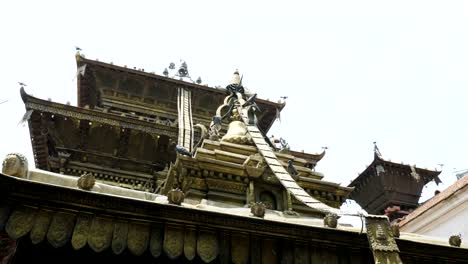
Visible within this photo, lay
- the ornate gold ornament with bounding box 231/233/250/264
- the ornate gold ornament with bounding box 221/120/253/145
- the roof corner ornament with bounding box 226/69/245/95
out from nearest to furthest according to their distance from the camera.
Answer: the ornate gold ornament with bounding box 231/233/250/264 < the ornate gold ornament with bounding box 221/120/253/145 < the roof corner ornament with bounding box 226/69/245/95

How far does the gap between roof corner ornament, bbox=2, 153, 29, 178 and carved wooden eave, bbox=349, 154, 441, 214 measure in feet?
60.1

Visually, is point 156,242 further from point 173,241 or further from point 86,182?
point 86,182

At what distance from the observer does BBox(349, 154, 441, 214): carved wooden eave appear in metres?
20.1

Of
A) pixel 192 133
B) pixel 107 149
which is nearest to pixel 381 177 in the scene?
pixel 192 133

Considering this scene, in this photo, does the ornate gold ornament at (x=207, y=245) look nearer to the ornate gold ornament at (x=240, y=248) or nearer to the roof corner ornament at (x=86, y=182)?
the ornate gold ornament at (x=240, y=248)

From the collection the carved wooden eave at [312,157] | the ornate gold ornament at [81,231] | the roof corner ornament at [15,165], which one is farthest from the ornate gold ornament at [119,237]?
the carved wooden eave at [312,157]

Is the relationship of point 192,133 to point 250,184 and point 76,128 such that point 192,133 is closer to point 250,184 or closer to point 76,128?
point 76,128

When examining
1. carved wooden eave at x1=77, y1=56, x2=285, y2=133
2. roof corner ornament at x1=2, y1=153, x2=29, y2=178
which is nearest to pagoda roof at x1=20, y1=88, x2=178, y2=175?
carved wooden eave at x1=77, y1=56, x2=285, y2=133

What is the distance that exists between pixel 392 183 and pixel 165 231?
18.2 m

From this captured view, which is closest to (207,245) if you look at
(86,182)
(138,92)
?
(86,182)

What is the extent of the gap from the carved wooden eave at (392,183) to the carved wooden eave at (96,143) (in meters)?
10.9

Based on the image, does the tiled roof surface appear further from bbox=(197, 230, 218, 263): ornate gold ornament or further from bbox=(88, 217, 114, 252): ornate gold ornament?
bbox=(88, 217, 114, 252): ornate gold ornament

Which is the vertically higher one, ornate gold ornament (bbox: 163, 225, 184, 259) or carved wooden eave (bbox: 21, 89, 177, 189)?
carved wooden eave (bbox: 21, 89, 177, 189)

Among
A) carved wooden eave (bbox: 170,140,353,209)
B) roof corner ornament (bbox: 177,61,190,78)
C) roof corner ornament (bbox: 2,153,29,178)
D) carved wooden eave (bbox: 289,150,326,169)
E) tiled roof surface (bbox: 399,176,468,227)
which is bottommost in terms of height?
roof corner ornament (bbox: 2,153,29,178)
